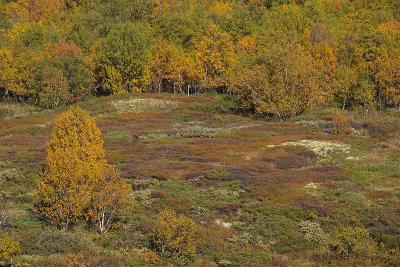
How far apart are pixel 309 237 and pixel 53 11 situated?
138643mm

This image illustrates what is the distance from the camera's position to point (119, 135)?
5162cm

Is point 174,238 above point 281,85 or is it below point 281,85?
below

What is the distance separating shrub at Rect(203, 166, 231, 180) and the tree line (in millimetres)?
31638

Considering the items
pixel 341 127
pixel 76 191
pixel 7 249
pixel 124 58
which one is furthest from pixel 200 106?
pixel 7 249

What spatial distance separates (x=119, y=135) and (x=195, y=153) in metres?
13.0

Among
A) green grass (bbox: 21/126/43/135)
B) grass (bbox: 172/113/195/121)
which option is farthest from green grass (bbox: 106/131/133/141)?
grass (bbox: 172/113/195/121)

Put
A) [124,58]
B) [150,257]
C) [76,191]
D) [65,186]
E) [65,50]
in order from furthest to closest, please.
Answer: [65,50], [124,58], [76,191], [65,186], [150,257]

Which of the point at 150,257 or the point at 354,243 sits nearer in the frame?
the point at 150,257

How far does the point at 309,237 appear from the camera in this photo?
2384 cm

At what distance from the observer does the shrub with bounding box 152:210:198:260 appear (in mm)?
21219

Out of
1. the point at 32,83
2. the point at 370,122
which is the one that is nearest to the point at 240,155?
the point at 370,122

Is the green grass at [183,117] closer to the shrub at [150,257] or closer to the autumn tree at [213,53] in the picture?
the autumn tree at [213,53]

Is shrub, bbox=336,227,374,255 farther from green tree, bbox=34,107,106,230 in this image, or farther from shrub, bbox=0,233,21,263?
shrub, bbox=0,233,21,263

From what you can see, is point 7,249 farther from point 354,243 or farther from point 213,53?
point 213,53
